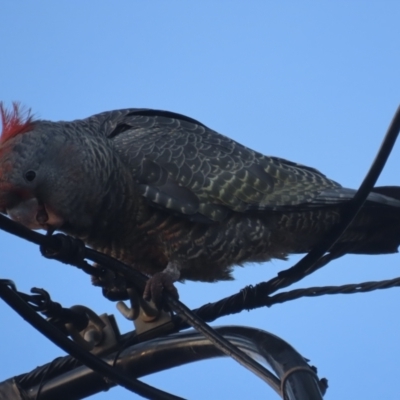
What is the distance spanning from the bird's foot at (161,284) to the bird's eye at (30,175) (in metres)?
0.86

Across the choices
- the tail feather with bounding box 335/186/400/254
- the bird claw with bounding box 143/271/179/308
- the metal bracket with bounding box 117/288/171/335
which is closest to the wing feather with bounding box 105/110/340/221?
the tail feather with bounding box 335/186/400/254

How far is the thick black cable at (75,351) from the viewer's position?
10.5 feet

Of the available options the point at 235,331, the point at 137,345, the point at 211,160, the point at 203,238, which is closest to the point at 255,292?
the point at 235,331

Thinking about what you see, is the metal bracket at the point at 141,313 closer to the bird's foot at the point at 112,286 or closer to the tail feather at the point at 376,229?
the bird's foot at the point at 112,286

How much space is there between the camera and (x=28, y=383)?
Result: 3703 mm

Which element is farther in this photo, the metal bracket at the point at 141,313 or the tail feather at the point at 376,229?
the tail feather at the point at 376,229

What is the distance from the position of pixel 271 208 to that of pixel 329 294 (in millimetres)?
1370

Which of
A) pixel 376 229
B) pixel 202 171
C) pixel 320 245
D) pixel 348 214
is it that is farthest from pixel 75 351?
pixel 376 229

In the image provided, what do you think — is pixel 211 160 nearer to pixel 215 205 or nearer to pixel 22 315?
pixel 215 205

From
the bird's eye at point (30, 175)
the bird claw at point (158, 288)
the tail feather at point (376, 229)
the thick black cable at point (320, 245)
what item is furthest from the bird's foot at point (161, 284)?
the tail feather at point (376, 229)

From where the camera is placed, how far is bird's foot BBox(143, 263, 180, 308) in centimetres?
378

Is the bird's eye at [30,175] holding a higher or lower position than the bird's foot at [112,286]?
higher

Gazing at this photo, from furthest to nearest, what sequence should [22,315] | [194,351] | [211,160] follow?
[211,160], [194,351], [22,315]

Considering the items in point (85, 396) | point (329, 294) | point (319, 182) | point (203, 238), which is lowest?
point (85, 396)
